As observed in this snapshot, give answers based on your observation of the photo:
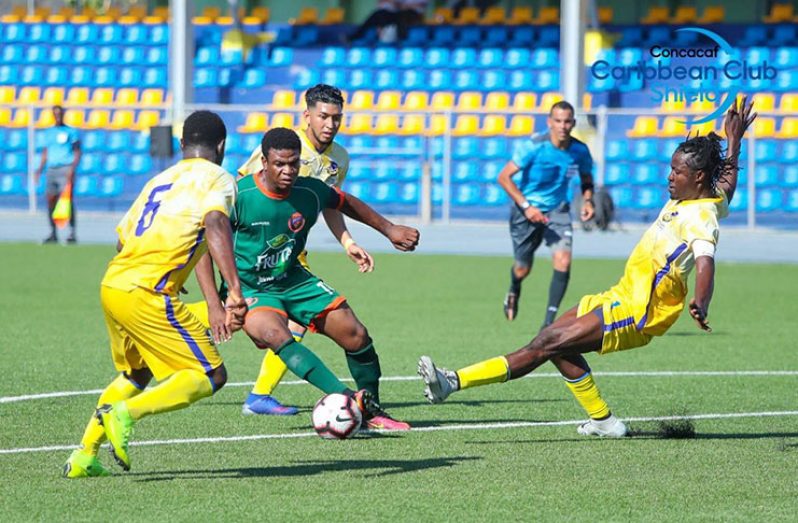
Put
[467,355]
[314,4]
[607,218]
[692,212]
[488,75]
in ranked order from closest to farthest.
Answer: [692,212] < [467,355] < [607,218] < [488,75] < [314,4]

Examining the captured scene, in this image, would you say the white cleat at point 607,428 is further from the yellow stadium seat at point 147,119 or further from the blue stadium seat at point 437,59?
the blue stadium seat at point 437,59

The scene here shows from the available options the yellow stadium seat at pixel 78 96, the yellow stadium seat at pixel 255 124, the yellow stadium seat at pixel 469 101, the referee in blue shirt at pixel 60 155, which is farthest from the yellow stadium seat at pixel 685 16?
the referee in blue shirt at pixel 60 155

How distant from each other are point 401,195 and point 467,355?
57.0ft

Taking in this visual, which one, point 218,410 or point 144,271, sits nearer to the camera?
point 144,271

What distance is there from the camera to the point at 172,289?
688 cm

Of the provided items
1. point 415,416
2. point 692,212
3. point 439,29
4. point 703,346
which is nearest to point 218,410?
point 415,416

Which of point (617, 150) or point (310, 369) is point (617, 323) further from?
point (617, 150)

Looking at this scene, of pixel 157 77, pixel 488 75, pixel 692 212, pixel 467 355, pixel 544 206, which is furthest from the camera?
pixel 157 77

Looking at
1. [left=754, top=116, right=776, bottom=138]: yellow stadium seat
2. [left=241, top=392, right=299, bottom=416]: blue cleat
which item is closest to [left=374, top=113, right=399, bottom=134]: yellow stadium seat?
[left=754, top=116, right=776, bottom=138]: yellow stadium seat

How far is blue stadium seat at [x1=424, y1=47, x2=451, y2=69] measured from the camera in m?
31.8

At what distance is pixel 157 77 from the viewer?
3419cm

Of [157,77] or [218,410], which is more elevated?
[157,77]

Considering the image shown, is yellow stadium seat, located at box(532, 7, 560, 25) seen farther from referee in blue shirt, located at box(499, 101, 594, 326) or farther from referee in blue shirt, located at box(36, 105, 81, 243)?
referee in blue shirt, located at box(499, 101, 594, 326)

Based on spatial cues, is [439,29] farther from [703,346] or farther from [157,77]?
[703,346]
